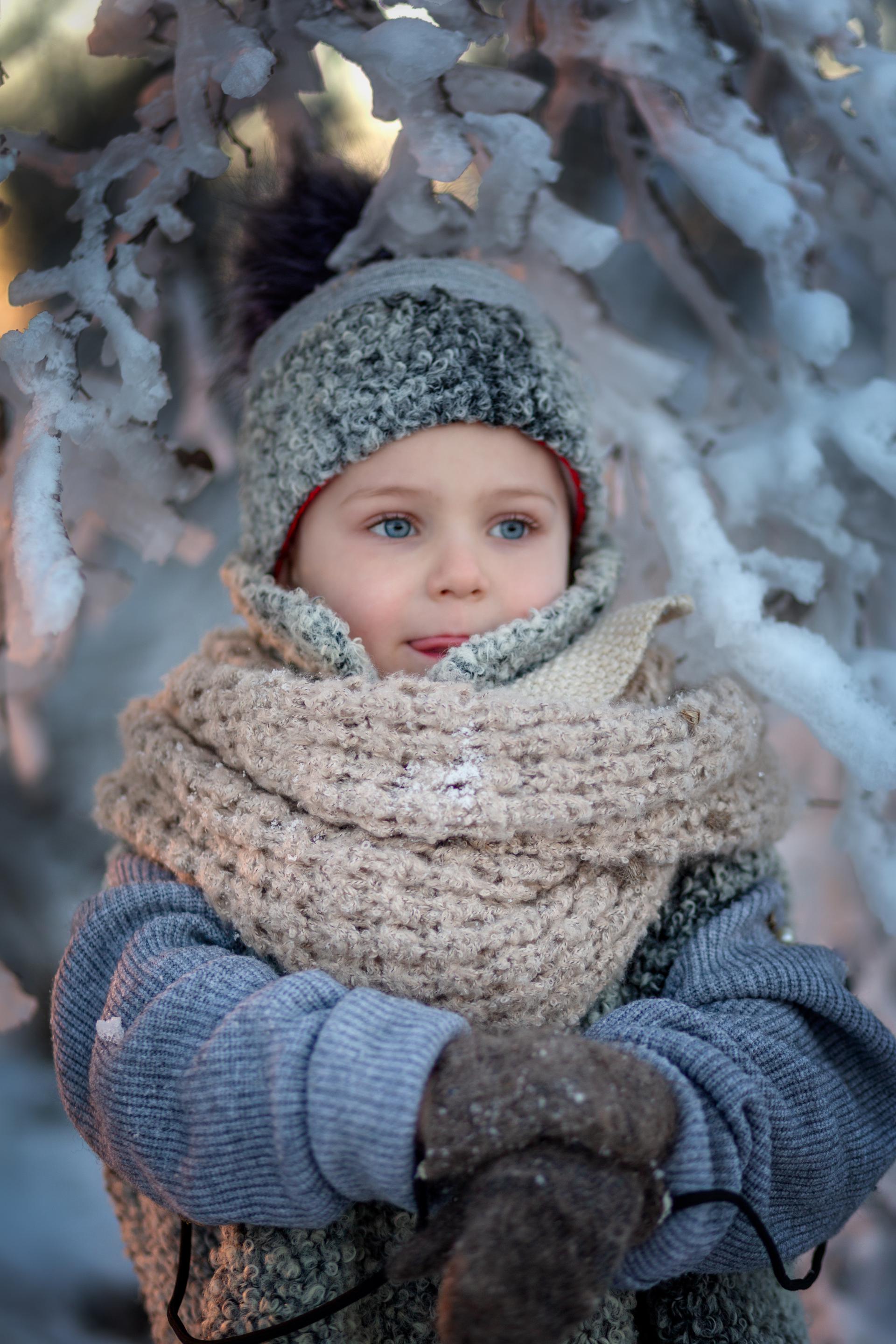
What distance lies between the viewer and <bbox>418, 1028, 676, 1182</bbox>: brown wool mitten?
2.11ft

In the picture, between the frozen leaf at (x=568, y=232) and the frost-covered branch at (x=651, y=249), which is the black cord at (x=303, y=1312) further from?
the frozen leaf at (x=568, y=232)

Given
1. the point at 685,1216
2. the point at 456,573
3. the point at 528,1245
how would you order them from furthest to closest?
the point at 456,573
the point at 685,1216
the point at 528,1245

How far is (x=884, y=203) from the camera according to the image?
1.09 meters

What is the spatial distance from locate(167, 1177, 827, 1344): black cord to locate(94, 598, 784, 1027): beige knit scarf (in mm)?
193

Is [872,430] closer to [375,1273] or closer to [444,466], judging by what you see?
[444,466]

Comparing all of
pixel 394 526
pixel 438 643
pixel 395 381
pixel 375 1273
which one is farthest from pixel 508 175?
pixel 375 1273

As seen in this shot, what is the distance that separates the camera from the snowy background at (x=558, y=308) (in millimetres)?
1026

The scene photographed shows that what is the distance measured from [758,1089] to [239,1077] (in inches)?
15.4

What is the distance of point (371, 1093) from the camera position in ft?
2.20

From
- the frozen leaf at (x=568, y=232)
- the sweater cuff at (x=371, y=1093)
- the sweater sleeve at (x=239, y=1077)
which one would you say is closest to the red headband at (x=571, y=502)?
the frozen leaf at (x=568, y=232)

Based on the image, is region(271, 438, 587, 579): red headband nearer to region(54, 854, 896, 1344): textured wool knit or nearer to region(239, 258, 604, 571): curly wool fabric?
region(239, 258, 604, 571): curly wool fabric

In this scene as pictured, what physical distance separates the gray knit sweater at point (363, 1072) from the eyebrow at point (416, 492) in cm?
43

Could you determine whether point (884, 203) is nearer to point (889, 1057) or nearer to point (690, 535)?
point (690, 535)

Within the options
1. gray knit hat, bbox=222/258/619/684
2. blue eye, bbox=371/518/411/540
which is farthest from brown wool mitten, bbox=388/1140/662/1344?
blue eye, bbox=371/518/411/540
